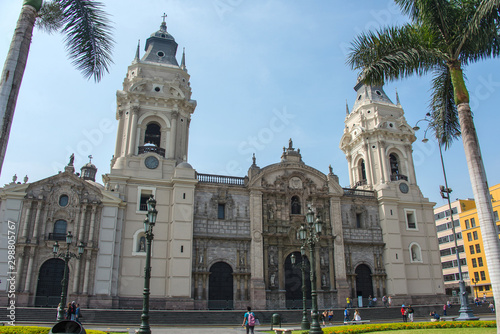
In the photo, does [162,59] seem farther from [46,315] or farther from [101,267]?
[46,315]

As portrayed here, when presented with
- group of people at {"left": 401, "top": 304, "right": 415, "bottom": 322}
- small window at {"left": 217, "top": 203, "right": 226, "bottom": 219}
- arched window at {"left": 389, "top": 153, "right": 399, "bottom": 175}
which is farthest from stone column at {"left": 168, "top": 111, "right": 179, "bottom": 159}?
arched window at {"left": 389, "top": 153, "right": 399, "bottom": 175}

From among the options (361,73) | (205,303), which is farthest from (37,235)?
(361,73)

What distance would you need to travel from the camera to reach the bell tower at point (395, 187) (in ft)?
125

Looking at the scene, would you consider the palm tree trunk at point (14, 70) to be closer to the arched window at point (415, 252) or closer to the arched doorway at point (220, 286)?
the arched doorway at point (220, 286)

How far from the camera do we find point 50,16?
1355cm

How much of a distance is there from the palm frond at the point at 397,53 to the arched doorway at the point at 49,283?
2499 cm

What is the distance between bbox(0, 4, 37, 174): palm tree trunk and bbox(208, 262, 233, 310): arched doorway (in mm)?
23949

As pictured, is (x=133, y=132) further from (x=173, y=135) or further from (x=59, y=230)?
(x=59, y=230)

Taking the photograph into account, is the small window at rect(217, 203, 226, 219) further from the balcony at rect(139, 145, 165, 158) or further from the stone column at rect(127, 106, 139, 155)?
the stone column at rect(127, 106, 139, 155)

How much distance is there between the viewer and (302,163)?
38344 millimetres

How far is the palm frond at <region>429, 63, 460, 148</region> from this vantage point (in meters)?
16.6

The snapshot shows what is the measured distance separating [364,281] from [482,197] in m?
26.8

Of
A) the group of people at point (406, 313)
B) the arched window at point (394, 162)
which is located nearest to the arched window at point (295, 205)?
the arched window at point (394, 162)

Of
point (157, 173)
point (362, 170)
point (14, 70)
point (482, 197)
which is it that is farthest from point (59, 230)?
point (362, 170)
